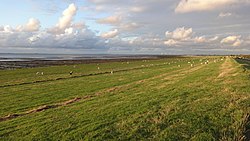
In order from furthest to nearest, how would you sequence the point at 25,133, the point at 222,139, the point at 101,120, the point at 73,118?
the point at 73,118 < the point at 101,120 < the point at 25,133 < the point at 222,139

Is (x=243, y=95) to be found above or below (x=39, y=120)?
above

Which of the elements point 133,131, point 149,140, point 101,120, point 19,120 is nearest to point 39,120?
point 19,120

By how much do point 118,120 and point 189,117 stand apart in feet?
14.9

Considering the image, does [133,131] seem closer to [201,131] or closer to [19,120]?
[201,131]

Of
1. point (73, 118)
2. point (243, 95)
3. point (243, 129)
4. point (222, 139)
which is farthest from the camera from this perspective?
point (243, 95)

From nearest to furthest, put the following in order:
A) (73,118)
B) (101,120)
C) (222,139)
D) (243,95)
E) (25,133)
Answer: (222,139)
(25,133)
(101,120)
(73,118)
(243,95)

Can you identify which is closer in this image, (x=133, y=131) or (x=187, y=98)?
(x=133, y=131)

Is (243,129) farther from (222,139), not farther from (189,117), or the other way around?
(189,117)

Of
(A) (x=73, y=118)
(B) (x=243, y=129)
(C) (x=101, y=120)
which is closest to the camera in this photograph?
(B) (x=243, y=129)

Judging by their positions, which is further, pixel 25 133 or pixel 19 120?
pixel 19 120

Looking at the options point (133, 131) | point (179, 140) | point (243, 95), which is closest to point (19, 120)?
point (133, 131)

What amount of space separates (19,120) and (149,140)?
11517 mm

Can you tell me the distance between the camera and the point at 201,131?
1523 cm

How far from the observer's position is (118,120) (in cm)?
1830
